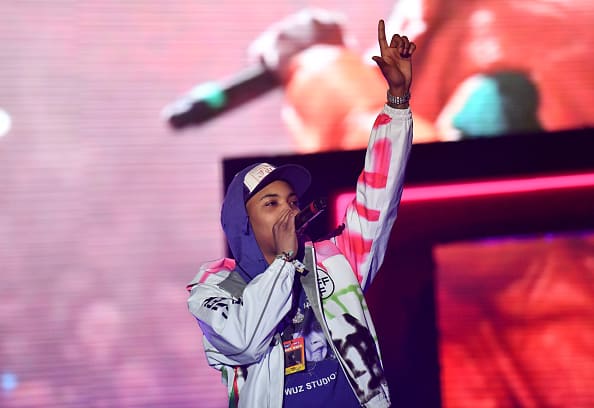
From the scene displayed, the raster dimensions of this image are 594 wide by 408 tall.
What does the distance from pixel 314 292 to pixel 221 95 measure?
1754mm

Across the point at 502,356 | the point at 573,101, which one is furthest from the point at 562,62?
the point at 502,356

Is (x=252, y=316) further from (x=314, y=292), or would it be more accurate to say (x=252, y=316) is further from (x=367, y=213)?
(x=367, y=213)

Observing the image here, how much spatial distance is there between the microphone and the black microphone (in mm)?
1722

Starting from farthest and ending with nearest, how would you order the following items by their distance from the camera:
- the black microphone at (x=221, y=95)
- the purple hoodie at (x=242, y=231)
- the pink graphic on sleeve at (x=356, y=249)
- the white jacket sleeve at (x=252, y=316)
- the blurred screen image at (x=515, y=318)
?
the black microphone at (x=221, y=95)
the blurred screen image at (x=515, y=318)
the pink graphic on sleeve at (x=356, y=249)
the purple hoodie at (x=242, y=231)
the white jacket sleeve at (x=252, y=316)

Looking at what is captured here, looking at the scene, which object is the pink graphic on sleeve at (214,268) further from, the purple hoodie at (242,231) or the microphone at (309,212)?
the microphone at (309,212)

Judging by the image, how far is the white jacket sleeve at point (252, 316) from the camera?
1.75m

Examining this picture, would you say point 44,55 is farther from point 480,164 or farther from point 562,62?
point 562,62

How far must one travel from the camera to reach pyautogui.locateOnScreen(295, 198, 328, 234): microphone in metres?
1.77

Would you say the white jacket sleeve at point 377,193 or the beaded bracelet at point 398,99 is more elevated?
the beaded bracelet at point 398,99

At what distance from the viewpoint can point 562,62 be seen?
11.7 ft

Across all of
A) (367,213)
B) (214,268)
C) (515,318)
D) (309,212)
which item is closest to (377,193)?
(367,213)

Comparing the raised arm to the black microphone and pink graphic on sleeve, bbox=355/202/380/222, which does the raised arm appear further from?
the black microphone

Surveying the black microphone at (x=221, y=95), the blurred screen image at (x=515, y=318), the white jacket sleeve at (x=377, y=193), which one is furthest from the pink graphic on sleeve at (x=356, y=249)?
the black microphone at (x=221, y=95)

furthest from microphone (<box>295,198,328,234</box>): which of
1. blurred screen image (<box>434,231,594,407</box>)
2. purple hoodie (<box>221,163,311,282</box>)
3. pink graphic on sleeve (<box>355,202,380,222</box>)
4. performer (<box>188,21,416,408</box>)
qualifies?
blurred screen image (<box>434,231,594,407</box>)
